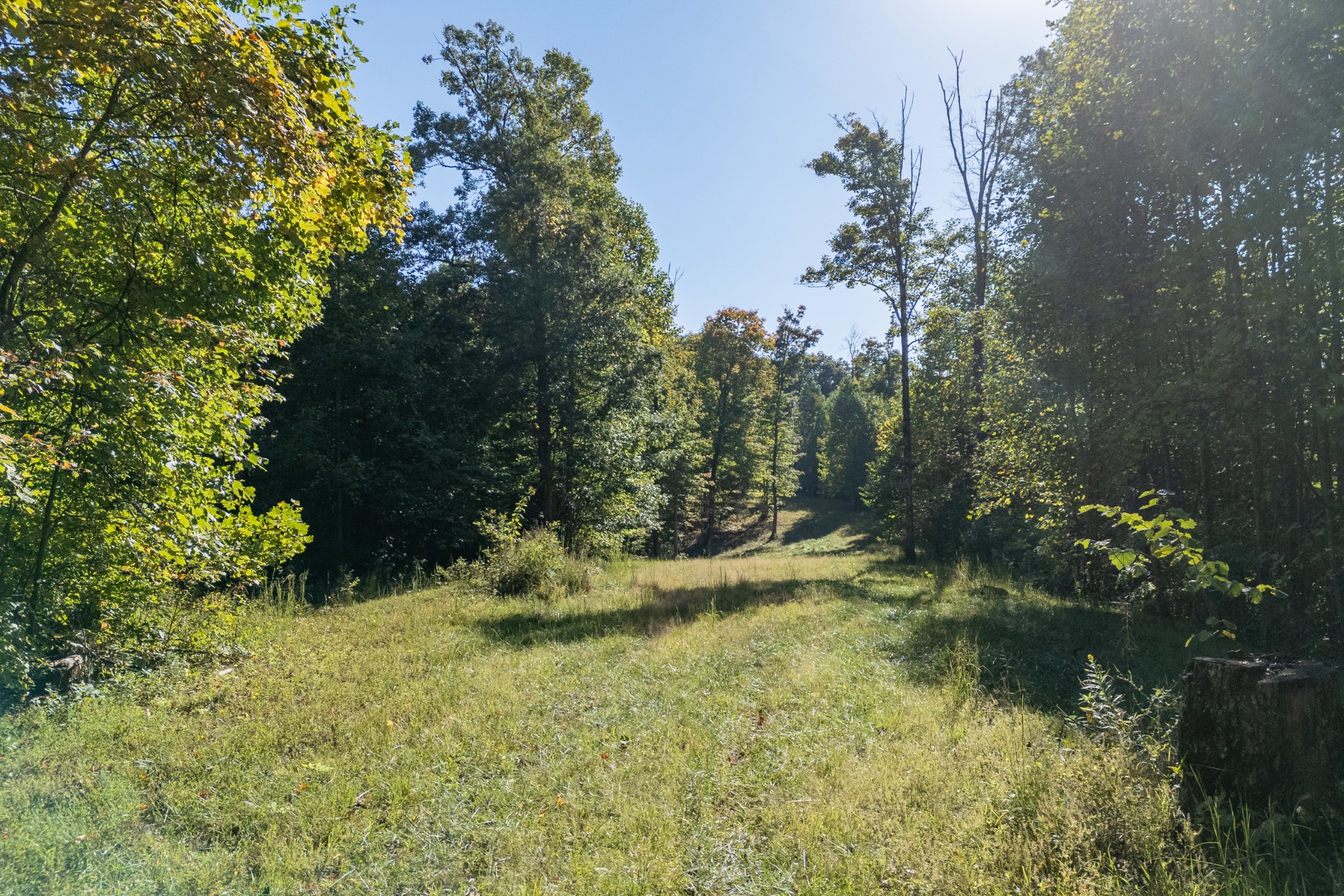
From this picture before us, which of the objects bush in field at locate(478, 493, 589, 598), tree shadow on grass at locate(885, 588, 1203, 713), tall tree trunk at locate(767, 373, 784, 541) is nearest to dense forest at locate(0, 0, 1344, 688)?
tree shadow on grass at locate(885, 588, 1203, 713)

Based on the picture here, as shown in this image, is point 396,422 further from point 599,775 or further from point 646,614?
point 599,775

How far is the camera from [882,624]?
876cm

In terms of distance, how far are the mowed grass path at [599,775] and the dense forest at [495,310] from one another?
131 centimetres

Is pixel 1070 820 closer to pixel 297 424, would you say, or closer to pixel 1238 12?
pixel 1238 12

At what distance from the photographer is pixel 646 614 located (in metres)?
9.79

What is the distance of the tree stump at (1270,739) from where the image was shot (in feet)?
10.8

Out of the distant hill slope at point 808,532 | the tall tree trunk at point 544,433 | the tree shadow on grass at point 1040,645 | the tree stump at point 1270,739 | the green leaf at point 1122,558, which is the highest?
the tall tree trunk at point 544,433

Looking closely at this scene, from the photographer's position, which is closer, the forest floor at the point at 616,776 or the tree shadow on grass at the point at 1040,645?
the forest floor at the point at 616,776

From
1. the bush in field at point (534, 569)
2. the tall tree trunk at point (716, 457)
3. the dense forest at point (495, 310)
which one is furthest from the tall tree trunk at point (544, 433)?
the tall tree trunk at point (716, 457)

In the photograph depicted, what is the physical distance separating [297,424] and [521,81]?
11785mm

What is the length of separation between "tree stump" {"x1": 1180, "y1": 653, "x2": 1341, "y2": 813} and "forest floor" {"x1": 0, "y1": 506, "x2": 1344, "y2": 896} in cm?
27

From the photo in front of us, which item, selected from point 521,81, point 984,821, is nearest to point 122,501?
point 984,821

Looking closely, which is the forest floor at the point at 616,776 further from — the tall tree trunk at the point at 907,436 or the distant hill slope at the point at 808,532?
the distant hill slope at the point at 808,532

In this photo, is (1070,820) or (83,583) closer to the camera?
(1070,820)
